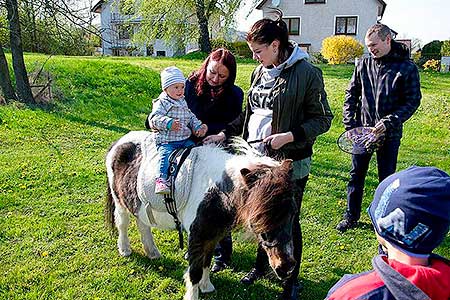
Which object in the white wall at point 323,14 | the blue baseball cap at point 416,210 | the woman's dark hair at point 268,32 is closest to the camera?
the blue baseball cap at point 416,210

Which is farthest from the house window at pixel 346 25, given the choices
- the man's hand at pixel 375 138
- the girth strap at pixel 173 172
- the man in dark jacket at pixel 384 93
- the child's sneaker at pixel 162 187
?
the child's sneaker at pixel 162 187

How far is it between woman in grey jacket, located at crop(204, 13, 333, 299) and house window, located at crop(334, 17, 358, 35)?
30.3 meters

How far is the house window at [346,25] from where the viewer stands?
101ft

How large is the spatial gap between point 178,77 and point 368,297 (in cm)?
223

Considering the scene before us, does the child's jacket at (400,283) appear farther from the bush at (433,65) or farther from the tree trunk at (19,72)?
the bush at (433,65)

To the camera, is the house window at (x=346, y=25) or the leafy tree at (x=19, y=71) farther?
the house window at (x=346, y=25)

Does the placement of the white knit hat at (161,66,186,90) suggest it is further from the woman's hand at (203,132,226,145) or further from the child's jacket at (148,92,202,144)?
the woman's hand at (203,132,226,145)

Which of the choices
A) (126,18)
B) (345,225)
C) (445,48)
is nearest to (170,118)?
(345,225)

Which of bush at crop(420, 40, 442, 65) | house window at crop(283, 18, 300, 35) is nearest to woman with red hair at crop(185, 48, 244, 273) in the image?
bush at crop(420, 40, 442, 65)

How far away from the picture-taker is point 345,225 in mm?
4777

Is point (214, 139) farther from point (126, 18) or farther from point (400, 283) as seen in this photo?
point (126, 18)

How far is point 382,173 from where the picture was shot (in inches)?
169

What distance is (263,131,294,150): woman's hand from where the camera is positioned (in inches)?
114

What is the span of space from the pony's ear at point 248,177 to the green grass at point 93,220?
0.43m
